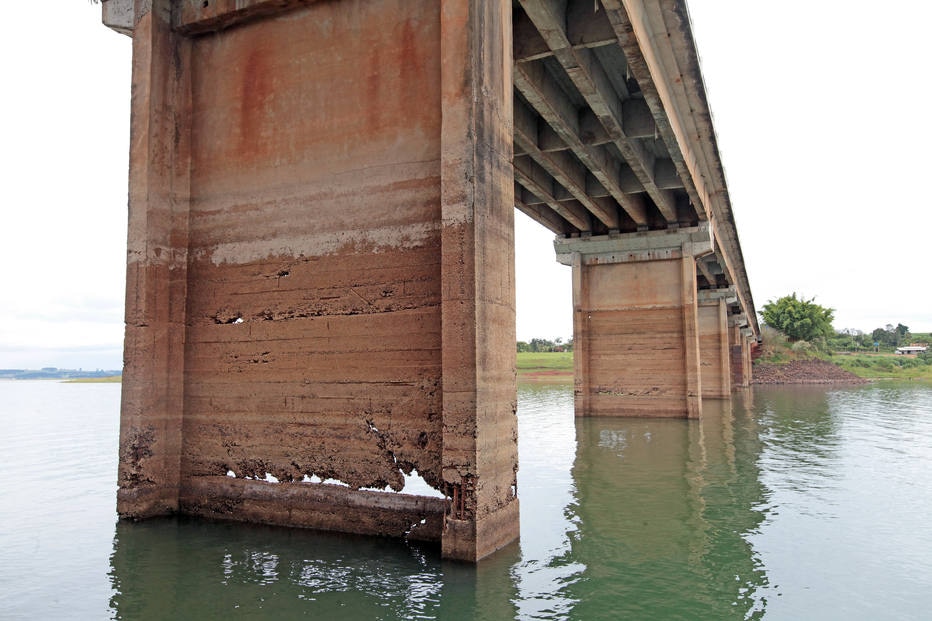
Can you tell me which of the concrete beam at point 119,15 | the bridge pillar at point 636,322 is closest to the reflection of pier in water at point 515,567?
the concrete beam at point 119,15

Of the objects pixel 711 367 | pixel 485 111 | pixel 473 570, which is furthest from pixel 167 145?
pixel 711 367

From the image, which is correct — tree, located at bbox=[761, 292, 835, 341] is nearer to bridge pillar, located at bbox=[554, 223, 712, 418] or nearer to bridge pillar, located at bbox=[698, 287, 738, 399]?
bridge pillar, located at bbox=[698, 287, 738, 399]

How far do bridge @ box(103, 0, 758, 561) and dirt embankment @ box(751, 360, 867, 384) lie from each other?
212ft

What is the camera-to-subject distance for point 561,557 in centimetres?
740

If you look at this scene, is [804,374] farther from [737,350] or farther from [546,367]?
[546,367]

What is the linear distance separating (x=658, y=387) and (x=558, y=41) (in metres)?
16.7

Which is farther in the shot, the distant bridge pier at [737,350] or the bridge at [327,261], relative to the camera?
the distant bridge pier at [737,350]

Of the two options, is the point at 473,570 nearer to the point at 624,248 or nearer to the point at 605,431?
the point at 605,431

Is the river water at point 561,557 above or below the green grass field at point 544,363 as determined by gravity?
below

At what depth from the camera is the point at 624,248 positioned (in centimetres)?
2602

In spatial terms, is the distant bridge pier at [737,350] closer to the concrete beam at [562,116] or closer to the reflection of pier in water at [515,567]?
the concrete beam at [562,116]

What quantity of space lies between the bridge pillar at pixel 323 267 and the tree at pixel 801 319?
83.3 metres

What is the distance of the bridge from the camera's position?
25.0ft

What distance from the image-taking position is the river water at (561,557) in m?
5.97
